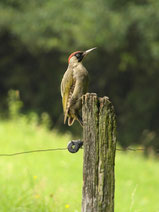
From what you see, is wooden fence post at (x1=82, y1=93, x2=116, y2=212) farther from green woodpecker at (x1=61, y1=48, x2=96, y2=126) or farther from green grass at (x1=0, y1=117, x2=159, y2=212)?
green grass at (x1=0, y1=117, x2=159, y2=212)

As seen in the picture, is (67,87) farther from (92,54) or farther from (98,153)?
(92,54)

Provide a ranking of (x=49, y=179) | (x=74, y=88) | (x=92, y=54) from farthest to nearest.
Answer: (x=92, y=54)
(x=49, y=179)
(x=74, y=88)

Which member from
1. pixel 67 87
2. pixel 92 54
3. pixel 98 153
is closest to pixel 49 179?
pixel 67 87

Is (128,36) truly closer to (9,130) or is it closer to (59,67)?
(59,67)

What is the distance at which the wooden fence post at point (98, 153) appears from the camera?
2.64 m

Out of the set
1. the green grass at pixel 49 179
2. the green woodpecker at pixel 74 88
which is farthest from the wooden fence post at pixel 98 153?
the green grass at pixel 49 179

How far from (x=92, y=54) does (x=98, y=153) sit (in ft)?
50.4

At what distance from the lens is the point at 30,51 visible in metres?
19.1

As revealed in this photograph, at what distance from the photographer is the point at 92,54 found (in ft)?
58.4

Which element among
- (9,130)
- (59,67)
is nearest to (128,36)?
(59,67)

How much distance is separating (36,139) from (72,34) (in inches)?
297

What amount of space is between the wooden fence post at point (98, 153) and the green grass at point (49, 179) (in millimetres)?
981

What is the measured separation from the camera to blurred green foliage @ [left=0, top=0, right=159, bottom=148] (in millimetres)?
14484

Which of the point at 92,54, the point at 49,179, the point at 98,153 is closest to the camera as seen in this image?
the point at 98,153
